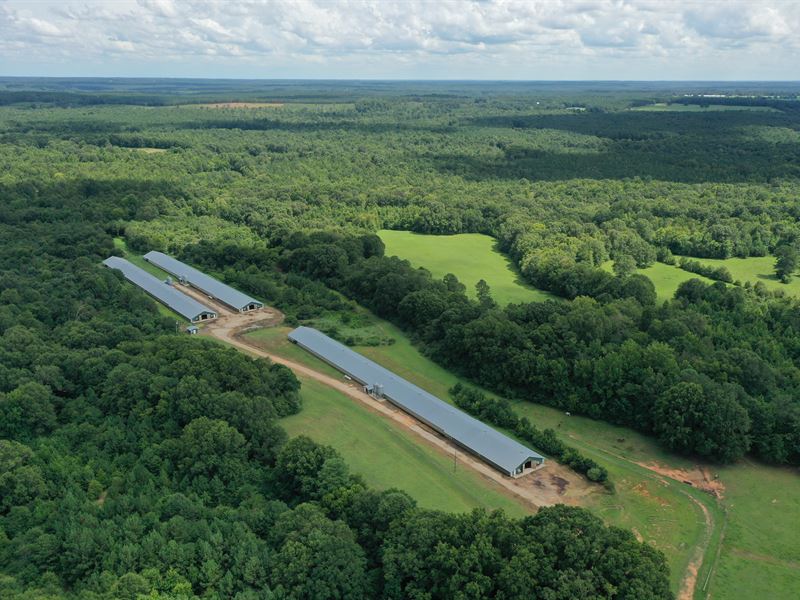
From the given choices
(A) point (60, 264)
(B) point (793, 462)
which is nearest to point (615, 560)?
(B) point (793, 462)

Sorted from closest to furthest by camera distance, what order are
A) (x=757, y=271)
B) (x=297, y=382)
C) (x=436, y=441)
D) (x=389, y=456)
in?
1. (x=389, y=456)
2. (x=436, y=441)
3. (x=297, y=382)
4. (x=757, y=271)

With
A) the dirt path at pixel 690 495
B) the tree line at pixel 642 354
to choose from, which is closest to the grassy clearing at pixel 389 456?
the dirt path at pixel 690 495

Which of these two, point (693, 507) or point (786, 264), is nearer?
point (693, 507)

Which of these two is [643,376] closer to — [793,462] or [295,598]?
[793,462]

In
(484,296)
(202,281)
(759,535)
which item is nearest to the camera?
(759,535)

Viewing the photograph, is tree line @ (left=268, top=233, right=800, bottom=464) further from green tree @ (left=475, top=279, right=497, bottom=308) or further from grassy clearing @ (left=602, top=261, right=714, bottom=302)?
grassy clearing @ (left=602, top=261, right=714, bottom=302)

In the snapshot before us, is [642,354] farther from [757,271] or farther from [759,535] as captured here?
[757,271]

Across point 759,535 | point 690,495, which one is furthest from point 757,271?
point 759,535

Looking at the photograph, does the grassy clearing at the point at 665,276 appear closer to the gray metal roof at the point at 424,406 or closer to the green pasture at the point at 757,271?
the green pasture at the point at 757,271
